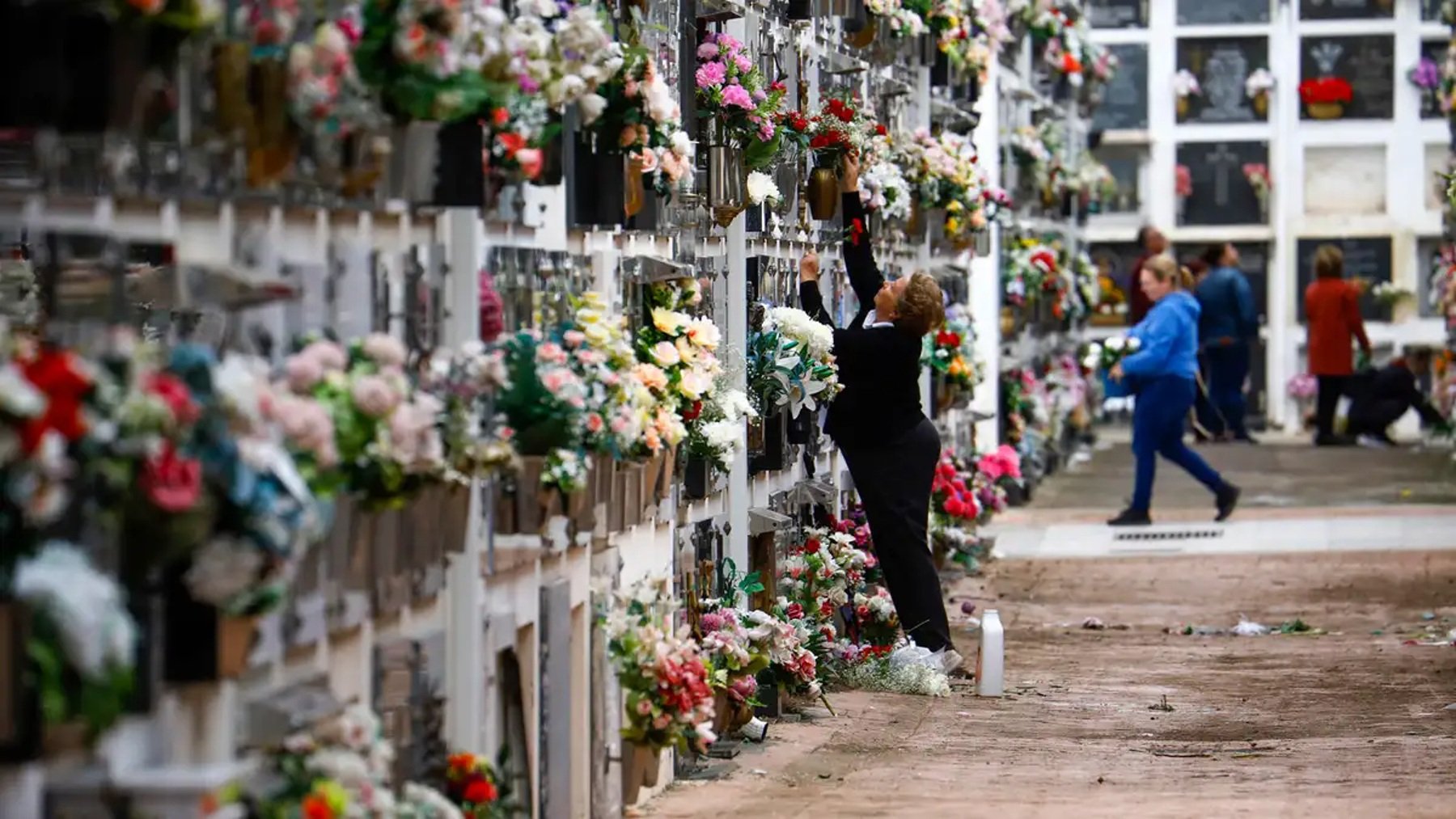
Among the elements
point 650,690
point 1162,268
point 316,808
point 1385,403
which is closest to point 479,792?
point 316,808

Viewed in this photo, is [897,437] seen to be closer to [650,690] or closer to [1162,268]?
[650,690]

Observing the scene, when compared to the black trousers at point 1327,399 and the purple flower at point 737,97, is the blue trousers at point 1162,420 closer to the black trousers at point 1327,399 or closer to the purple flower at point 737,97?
the purple flower at point 737,97

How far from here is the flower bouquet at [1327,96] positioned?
2841cm

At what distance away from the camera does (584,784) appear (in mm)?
7363

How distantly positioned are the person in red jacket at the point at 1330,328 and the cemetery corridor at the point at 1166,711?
8.03 meters

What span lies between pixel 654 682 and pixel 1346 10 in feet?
73.9

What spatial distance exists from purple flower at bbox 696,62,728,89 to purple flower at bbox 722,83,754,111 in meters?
0.05

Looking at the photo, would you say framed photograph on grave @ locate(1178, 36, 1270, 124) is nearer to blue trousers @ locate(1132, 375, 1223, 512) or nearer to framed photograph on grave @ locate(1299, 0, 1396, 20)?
framed photograph on grave @ locate(1299, 0, 1396, 20)

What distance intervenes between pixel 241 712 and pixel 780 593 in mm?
5783

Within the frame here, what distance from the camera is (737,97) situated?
30.4 ft

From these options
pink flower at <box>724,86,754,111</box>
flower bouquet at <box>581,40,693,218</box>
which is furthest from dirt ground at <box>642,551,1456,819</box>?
pink flower at <box>724,86,754,111</box>

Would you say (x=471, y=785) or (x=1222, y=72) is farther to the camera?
(x=1222, y=72)

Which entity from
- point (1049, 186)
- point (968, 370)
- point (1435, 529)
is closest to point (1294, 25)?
point (1049, 186)

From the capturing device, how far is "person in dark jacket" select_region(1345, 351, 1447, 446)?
24625 mm
